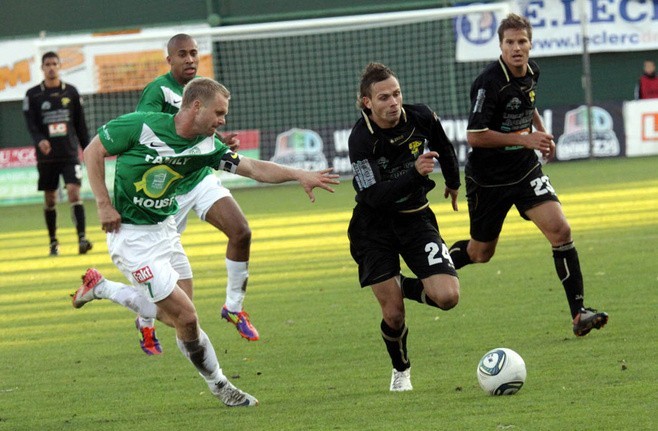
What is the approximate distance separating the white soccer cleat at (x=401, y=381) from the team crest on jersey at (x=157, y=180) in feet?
5.43

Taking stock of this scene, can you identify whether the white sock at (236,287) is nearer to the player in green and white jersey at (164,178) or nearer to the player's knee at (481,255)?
the player's knee at (481,255)

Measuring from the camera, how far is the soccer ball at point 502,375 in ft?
21.0

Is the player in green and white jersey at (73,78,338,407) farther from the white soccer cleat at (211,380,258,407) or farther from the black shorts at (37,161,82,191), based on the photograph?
the black shorts at (37,161,82,191)

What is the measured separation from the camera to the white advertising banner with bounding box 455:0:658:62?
26812 millimetres

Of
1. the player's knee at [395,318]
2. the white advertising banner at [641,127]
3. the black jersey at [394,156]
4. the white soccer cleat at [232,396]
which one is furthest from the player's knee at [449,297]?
the white advertising banner at [641,127]

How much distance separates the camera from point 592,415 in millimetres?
5773

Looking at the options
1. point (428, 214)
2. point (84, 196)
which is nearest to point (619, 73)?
point (84, 196)

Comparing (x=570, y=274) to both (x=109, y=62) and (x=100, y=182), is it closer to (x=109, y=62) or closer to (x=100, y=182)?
(x=100, y=182)

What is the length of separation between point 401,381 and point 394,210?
40.5 inches

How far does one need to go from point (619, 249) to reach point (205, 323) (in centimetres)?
455

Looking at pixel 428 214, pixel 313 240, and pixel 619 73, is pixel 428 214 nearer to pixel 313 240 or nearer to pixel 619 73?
pixel 313 240

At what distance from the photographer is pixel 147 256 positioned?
698 cm

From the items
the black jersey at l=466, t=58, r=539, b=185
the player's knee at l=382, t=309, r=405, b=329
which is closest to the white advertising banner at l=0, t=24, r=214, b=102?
the black jersey at l=466, t=58, r=539, b=185

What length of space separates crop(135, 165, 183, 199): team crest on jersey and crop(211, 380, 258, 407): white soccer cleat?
1143mm
